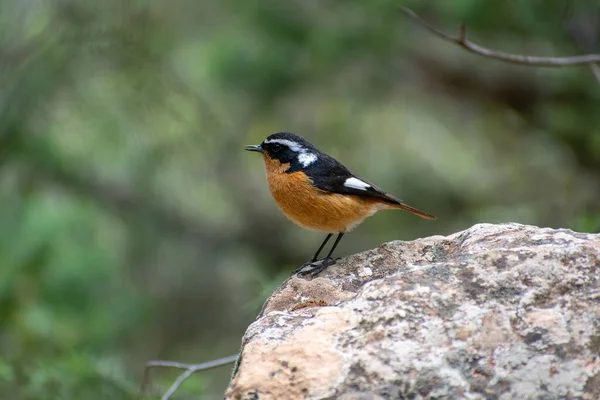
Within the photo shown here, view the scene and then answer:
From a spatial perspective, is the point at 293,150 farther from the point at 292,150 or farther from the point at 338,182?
the point at 338,182

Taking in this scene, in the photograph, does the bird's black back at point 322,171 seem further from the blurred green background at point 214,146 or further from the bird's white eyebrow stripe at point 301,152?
the blurred green background at point 214,146

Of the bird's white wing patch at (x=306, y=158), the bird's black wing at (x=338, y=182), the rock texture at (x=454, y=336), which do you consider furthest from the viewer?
the bird's white wing patch at (x=306, y=158)

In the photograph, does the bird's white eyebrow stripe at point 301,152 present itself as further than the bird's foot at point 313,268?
Yes

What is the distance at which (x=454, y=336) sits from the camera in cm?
257

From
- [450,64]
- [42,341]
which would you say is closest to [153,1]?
[450,64]

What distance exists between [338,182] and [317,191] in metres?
0.15

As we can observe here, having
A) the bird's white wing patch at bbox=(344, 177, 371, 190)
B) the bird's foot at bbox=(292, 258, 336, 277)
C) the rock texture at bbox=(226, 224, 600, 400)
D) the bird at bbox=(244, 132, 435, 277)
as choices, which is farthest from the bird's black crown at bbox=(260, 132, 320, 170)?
the rock texture at bbox=(226, 224, 600, 400)

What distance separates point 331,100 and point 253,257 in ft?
6.47

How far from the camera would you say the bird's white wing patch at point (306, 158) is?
5.11 m

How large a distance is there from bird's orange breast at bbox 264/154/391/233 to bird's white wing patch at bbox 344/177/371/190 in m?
0.07

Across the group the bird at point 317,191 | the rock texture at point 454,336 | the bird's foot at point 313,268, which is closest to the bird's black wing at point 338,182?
the bird at point 317,191

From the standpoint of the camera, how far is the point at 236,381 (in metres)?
2.61

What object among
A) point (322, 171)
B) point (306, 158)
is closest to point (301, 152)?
point (306, 158)

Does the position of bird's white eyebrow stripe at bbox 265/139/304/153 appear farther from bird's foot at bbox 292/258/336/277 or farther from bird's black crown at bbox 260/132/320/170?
bird's foot at bbox 292/258/336/277
